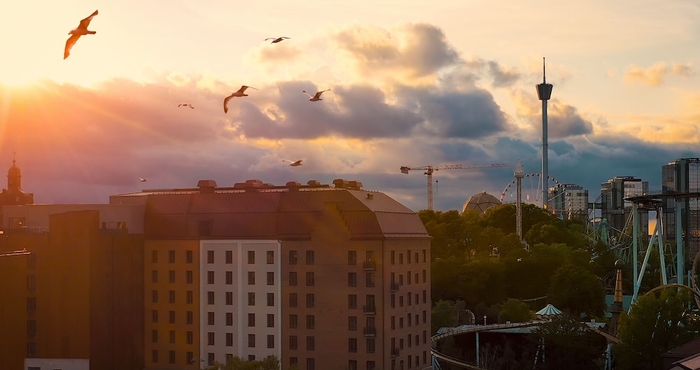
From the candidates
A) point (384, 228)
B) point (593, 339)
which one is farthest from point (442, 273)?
point (384, 228)

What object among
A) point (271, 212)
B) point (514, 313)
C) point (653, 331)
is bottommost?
point (514, 313)

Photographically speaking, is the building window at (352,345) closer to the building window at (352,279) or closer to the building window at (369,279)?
the building window at (352,279)

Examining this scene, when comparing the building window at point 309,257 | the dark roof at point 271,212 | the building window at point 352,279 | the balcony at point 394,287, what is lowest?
the balcony at point 394,287

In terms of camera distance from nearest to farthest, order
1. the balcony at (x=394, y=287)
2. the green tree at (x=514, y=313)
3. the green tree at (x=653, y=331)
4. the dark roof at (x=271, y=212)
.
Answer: the green tree at (x=653, y=331) → the balcony at (x=394, y=287) → the dark roof at (x=271, y=212) → the green tree at (x=514, y=313)

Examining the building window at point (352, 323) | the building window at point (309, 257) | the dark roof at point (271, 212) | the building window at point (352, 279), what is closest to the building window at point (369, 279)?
the building window at point (352, 279)

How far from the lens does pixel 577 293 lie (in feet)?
550

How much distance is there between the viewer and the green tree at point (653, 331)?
352 ft

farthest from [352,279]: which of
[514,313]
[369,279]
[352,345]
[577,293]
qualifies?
[577,293]

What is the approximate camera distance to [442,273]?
173375 millimetres

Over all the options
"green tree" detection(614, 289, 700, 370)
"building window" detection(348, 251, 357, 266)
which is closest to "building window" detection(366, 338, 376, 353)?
"building window" detection(348, 251, 357, 266)

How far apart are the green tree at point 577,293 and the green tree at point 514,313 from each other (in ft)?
26.4

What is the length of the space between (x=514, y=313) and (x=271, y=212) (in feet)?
156

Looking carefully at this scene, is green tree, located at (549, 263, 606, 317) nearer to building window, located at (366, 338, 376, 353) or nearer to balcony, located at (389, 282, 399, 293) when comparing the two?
balcony, located at (389, 282, 399, 293)

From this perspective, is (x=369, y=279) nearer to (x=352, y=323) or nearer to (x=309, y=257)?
(x=352, y=323)
